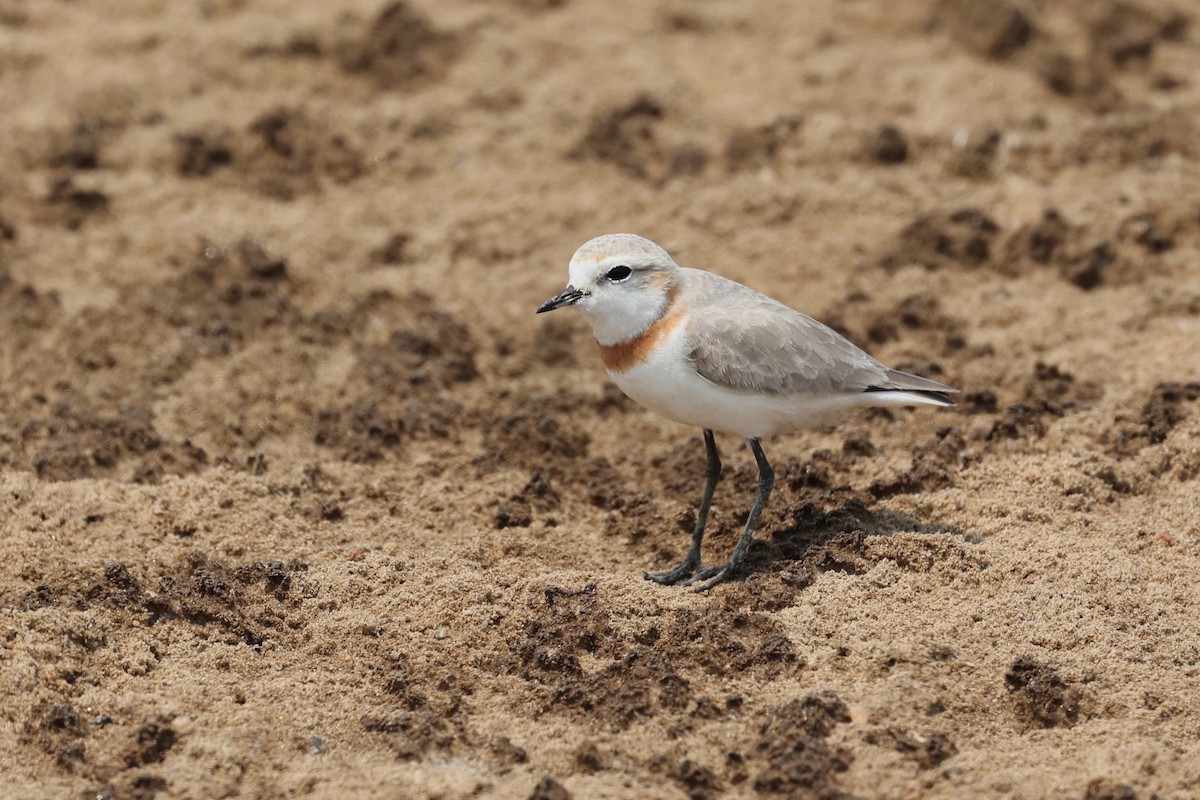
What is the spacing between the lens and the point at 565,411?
Result: 662cm

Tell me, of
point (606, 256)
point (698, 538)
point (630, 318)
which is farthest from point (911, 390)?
point (606, 256)

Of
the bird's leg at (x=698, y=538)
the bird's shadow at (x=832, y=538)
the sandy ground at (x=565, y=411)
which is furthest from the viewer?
the bird's leg at (x=698, y=538)

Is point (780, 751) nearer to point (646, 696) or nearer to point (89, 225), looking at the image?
point (646, 696)

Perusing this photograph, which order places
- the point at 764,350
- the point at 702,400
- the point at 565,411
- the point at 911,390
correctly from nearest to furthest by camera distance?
the point at 702,400 → the point at 764,350 → the point at 911,390 → the point at 565,411

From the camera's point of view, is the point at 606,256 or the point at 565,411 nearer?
the point at 606,256

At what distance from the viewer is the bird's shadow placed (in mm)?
5086

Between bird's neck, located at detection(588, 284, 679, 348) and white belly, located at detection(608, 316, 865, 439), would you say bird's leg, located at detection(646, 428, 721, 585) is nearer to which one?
white belly, located at detection(608, 316, 865, 439)

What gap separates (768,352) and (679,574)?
924 mm

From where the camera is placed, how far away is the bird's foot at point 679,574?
529cm

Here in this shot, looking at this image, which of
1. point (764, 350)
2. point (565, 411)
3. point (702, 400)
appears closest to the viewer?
point (702, 400)

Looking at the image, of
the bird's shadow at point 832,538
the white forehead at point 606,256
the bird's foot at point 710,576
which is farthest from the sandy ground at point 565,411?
the white forehead at point 606,256

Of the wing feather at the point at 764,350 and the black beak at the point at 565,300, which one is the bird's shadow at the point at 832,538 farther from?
the black beak at the point at 565,300

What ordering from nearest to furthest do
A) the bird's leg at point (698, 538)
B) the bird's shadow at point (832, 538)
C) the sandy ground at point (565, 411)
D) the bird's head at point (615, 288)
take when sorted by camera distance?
the sandy ground at point (565, 411) → the bird's shadow at point (832, 538) → the bird's head at point (615, 288) → the bird's leg at point (698, 538)

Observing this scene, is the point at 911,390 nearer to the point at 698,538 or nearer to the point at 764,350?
the point at 764,350
